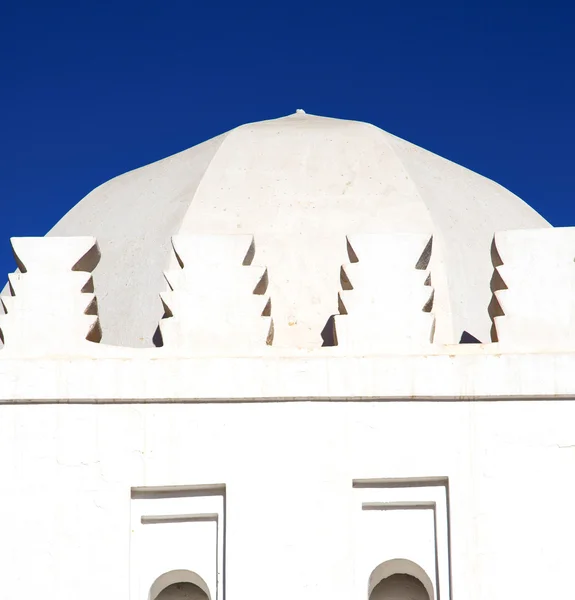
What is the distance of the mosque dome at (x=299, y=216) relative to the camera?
A: 9.32 meters

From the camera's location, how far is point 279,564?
660 cm

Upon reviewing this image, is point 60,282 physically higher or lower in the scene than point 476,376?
higher

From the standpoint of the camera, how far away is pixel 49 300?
7.10 meters

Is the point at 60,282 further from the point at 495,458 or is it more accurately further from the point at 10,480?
the point at 495,458

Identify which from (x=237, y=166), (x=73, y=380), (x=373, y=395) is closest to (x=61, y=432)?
(x=73, y=380)

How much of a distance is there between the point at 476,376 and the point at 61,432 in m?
2.95

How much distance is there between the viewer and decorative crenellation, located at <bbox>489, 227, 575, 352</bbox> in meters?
7.05

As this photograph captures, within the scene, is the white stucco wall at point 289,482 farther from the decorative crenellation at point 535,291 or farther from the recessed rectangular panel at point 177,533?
the decorative crenellation at point 535,291

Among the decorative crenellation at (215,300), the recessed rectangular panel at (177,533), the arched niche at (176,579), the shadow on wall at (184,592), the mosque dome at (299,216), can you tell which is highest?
A: the mosque dome at (299,216)

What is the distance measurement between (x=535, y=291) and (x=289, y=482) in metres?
2.29

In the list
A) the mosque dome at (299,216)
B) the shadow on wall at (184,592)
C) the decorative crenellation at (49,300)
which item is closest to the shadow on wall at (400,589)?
the shadow on wall at (184,592)

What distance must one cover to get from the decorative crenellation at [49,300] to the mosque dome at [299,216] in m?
2.19

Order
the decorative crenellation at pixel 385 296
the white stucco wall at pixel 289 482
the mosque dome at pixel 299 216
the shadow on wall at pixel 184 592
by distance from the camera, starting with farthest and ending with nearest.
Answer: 1. the mosque dome at pixel 299 216
2. the shadow on wall at pixel 184 592
3. the decorative crenellation at pixel 385 296
4. the white stucco wall at pixel 289 482

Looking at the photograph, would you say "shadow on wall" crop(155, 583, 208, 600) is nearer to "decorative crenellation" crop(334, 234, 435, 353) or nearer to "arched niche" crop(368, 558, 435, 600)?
"arched niche" crop(368, 558, 435, 600)
